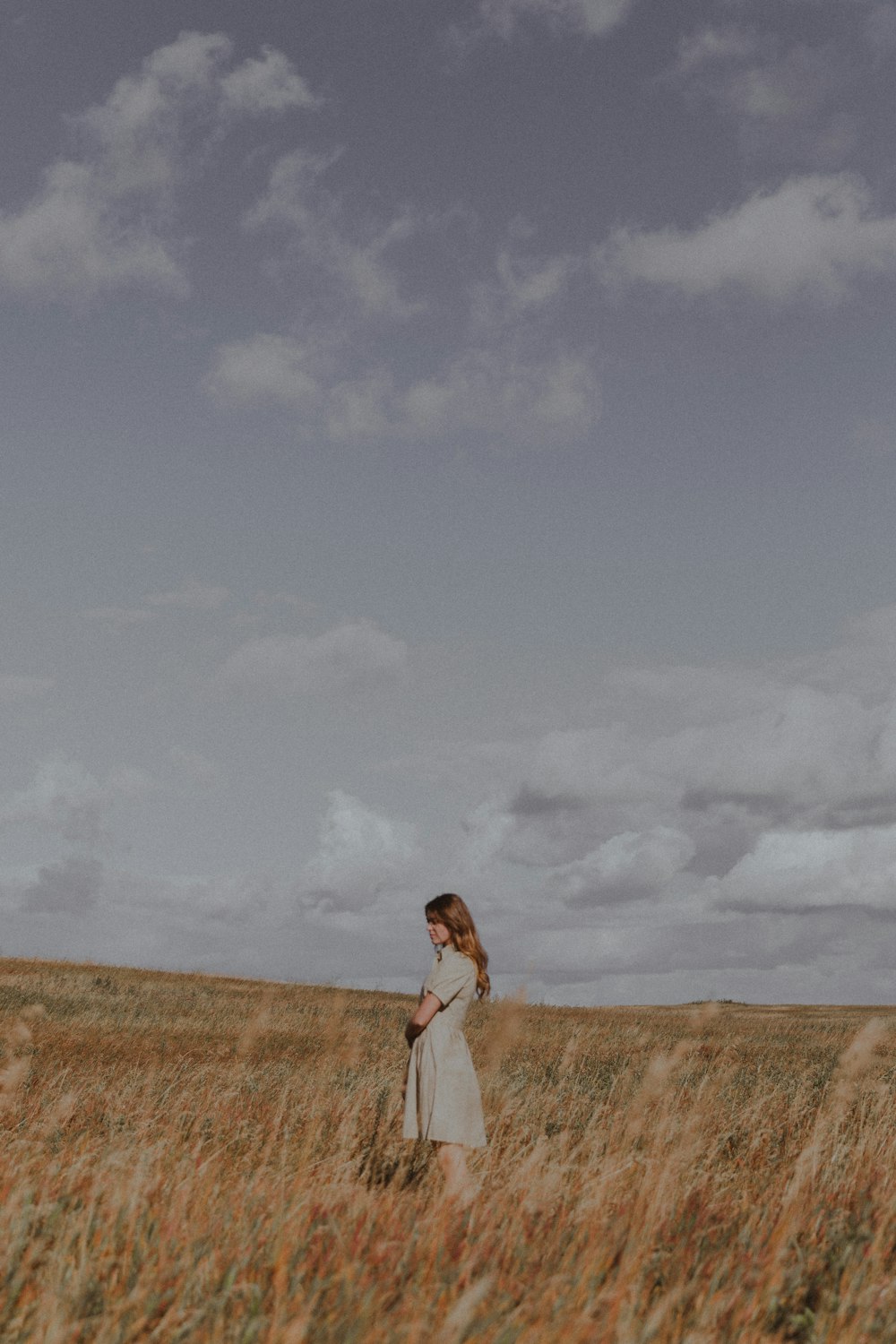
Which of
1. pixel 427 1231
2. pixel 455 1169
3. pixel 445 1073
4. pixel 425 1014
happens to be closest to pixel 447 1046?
pixel 445 1073

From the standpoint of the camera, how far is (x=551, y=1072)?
15469mm

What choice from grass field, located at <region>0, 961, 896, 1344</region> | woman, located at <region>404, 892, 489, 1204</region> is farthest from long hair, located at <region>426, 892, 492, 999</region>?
grass field, located at <region>0, 961, 896, 1344</region>

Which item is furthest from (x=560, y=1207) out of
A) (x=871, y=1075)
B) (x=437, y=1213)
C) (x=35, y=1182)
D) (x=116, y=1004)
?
(x=116, y=1004)

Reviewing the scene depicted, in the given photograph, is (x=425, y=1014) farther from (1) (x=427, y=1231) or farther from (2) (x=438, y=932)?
(1) (x=427, y=1231)

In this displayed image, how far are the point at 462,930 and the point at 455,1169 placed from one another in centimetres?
142

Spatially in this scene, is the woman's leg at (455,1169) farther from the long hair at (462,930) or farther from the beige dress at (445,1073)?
the long hair at (462,930)

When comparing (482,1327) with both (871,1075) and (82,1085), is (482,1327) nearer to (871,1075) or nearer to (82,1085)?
(82,1085)

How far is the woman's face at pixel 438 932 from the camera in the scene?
22.6 feet

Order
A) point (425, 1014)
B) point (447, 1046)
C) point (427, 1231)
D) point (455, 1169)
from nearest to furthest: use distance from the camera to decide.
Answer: point (427, 1231) < point (455, 1169) < point (425, 1014) < point (447, 1046)

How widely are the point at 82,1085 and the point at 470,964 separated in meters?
6.81

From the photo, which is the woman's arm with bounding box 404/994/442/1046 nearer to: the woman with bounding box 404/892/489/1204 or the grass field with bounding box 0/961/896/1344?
the woman with bounding box 404/892/489/1204

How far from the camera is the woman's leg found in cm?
604

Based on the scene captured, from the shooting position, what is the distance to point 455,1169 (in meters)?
6.50

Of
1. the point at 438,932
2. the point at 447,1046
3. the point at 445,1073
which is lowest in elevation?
the point at 445,1073
